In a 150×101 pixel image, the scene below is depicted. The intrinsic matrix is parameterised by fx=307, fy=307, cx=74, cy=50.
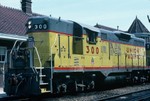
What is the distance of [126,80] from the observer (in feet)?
68.3

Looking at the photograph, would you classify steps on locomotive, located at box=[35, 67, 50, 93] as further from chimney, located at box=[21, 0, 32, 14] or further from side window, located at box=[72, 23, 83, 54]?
chimney, located at box=[21, 0, 32, 14]

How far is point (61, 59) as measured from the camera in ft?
47.5

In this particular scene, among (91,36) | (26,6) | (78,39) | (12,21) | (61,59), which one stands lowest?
(61,59)

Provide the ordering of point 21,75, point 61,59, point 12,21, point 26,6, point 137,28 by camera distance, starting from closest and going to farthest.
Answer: point 21,75 < point 61,59 < point 12,21 < point 26,6 < point 137,28

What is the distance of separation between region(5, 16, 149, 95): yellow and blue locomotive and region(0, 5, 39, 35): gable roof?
6519 millimetres

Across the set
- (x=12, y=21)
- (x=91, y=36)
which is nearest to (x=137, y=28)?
(x=12, y=21)

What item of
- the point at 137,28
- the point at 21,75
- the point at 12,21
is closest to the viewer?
the point at 21,75

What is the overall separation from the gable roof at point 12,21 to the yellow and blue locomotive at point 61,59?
21.4 ft

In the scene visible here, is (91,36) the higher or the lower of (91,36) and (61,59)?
the higher

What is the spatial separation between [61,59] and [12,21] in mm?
10090

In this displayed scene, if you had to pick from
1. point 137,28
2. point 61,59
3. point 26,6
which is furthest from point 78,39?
point 137,28

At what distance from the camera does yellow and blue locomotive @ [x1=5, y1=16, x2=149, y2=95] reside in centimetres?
1314

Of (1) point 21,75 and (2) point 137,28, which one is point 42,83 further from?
(2) point 137,28

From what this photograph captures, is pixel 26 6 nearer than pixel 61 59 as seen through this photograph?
No
